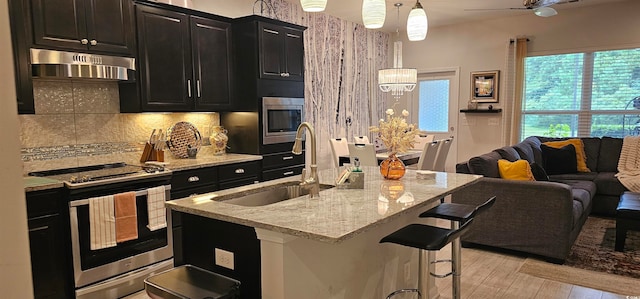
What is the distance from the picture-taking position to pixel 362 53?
7043 mm

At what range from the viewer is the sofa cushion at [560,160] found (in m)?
5.54

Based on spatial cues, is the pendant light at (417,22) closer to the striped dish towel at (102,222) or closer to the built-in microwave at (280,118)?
the built-in microwave at (280,118)

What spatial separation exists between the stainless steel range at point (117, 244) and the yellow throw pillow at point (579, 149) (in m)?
5.11

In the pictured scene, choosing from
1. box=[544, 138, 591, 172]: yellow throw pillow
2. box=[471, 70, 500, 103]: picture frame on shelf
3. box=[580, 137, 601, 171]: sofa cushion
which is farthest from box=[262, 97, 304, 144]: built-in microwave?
box=[580, 137, 601, 171]: sofa cushion

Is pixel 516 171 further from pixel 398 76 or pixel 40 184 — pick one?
pixel 40 184

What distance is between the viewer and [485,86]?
6898 millimetres

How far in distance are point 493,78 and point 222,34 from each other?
15.0ft

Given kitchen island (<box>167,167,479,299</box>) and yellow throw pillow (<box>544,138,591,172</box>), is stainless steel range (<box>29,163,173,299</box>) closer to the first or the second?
kitchen island (<box>167,167,479,299</box>)

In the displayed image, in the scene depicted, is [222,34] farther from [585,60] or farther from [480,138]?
[585,60]

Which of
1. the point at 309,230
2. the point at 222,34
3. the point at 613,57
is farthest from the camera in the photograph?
→ the point at 613,57

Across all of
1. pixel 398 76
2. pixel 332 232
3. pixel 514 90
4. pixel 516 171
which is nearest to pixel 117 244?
pixel 332 232

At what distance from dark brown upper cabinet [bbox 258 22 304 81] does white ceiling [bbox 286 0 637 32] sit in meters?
1.05

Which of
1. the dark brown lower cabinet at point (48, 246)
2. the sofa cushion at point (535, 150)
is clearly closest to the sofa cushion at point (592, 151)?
the sofa cushion at point (535, 150)

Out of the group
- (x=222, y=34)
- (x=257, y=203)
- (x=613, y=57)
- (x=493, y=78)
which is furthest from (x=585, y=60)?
(x=257, y=203)
